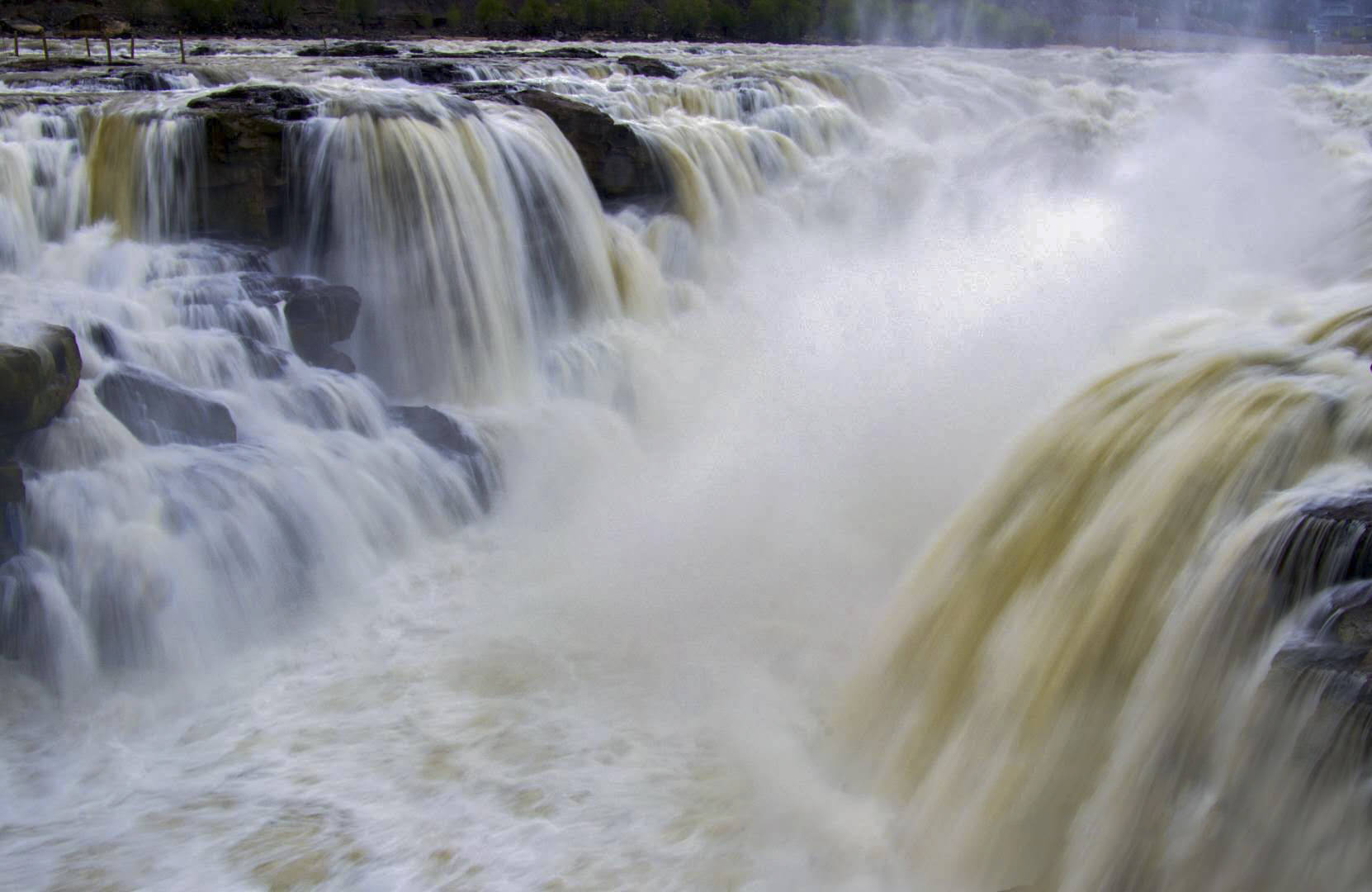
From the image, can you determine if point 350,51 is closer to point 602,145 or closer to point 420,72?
point 420,72

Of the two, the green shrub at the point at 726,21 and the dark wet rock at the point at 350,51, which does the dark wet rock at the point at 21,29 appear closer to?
the dark wet rock at the point at 350,51

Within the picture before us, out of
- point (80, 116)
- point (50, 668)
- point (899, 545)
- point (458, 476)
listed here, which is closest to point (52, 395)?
point (50, 668)

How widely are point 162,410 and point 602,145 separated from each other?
5592 millimetres

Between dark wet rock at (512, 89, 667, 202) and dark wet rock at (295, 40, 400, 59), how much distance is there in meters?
6.73

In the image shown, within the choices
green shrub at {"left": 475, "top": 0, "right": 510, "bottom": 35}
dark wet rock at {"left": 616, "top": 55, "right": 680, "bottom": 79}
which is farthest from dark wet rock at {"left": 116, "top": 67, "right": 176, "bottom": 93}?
green shrub at {"left": 475, "top": 0, "right": 510, "bottom": 35}

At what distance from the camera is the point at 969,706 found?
4633 mm

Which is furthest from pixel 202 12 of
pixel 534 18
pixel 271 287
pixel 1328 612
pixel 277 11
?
pixel 1328 612

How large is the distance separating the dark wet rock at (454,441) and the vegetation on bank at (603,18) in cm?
2140

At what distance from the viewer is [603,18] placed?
31.9 meters

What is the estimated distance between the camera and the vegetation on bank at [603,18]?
26.7 m

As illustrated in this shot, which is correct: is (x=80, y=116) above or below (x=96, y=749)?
above

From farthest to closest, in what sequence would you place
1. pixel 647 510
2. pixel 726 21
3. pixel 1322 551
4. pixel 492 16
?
pixel 726 21 < pixel 492 16 < pixel 647 510 < pixel 1322 551

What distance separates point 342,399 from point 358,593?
1.76 metres

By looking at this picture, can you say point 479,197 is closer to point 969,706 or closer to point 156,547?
point 156,547
